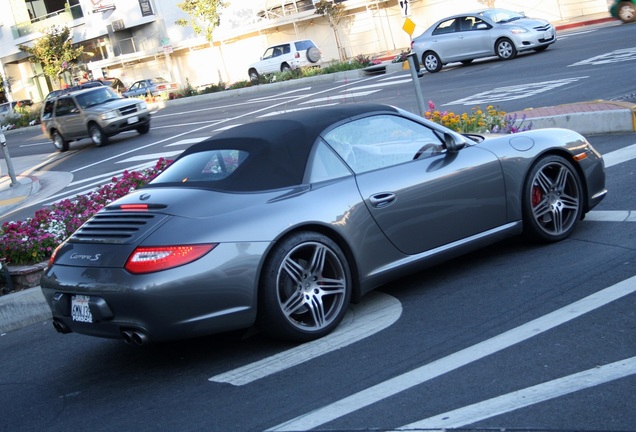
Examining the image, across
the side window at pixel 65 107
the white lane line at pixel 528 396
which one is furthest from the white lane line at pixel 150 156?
the white lane line at pixel 528 396

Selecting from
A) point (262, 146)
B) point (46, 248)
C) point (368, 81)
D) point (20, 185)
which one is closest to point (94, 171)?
point (20, 185)

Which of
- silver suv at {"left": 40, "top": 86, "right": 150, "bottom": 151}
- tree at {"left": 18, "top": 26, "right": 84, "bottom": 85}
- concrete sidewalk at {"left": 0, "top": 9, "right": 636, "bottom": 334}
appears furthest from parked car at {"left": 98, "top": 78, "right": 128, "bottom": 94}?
concrete sidewalk at {"left": 0, "top": 9, "right": 636, "bottom": 334}

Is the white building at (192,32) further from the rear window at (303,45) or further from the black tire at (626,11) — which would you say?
A: the black tire at (626,11)

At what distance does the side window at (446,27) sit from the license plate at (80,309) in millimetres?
23281

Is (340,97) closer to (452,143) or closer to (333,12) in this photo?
(452,143)

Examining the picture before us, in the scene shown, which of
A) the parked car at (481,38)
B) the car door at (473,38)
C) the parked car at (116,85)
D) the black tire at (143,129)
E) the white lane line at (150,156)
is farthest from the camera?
the parked car at (116,85)

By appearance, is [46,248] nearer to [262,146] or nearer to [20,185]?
[262,146]

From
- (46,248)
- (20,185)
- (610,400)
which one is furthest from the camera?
(20,185)

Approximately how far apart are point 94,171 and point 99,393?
17175 millimetres

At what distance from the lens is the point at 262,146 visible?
20.1 ft

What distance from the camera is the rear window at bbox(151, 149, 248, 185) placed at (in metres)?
6.07

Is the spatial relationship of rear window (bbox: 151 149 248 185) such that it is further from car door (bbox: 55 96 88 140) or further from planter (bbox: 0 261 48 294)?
car door (bbox: 55 96 88 140)

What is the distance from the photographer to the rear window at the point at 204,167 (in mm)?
6074

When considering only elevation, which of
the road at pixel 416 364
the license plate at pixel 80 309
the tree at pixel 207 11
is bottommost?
the road at pixel 416 364
